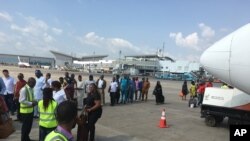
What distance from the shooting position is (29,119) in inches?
324

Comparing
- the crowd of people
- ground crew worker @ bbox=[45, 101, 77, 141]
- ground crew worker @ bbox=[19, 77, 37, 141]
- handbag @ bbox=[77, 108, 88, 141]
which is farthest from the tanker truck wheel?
ground crew worker @ bbox=[45, 101, 77, 141]

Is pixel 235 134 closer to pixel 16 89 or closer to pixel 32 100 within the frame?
pixel 32 100

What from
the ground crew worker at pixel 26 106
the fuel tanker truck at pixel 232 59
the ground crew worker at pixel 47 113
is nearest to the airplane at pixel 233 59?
the fuel tanker truck at pixel 232 59

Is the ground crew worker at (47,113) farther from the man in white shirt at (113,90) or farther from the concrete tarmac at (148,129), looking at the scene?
the man in white shirt at (113,90)

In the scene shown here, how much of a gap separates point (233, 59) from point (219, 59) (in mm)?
463

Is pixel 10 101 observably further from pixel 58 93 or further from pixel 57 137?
pixel 57 137

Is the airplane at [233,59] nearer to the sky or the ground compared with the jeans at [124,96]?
nearer to the sky

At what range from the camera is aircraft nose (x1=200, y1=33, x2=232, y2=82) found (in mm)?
7259

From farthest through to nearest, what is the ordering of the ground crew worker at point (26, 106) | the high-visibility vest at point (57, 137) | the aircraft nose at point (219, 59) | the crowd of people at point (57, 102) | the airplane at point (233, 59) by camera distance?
the ground crew worker at point (26, 106) → the aircraft nose at point (219, 59) → the airplane at point (233, 59) → the crowd of people at point (57, 102) → the high-visibility vest at point (57, 137)

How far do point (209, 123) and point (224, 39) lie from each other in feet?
19.9

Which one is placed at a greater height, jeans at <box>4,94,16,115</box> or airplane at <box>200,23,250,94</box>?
airplane at <box>200,23,250,94</box>

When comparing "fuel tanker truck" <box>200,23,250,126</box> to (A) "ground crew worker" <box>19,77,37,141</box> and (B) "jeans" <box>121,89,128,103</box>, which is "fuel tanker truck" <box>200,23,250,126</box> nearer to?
(A) "ground crew worker" <box>19,77,37,141</box>

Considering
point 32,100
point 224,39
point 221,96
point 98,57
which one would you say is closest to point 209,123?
point 221,96

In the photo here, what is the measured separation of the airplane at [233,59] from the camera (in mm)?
6758
